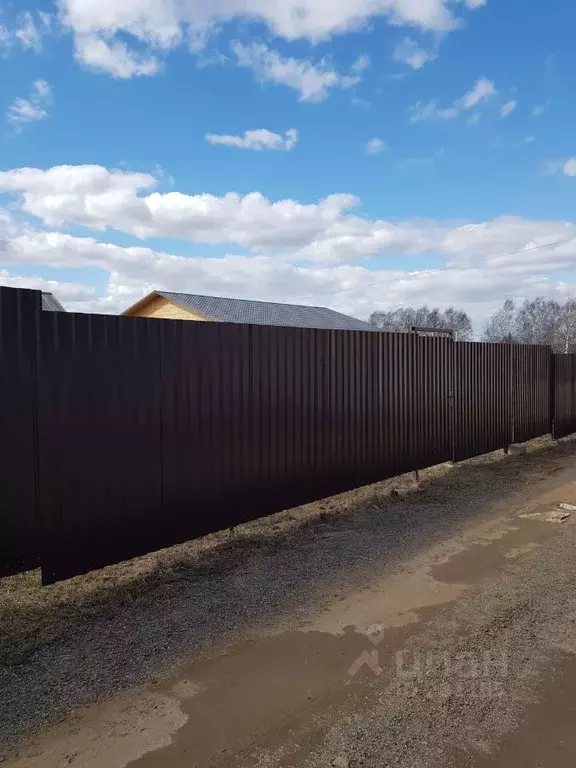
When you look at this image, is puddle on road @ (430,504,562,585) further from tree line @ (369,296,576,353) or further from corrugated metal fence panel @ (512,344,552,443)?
tree line @ (369,296,576,353)

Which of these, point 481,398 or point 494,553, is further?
point 481,398

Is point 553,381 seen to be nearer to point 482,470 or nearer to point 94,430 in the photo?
point 482,470

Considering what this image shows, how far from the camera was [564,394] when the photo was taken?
10.8 m

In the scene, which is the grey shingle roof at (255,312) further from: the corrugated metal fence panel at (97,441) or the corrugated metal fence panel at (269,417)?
the corrugated metal fence panel at (97,441)

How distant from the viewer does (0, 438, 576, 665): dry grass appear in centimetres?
299

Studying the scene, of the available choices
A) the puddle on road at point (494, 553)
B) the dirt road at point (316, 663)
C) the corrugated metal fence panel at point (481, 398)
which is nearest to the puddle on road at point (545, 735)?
the dirt road at point (316, 663)

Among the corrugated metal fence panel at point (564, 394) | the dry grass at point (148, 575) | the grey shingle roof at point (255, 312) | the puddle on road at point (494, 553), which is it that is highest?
the grey shingle roof at point (255, 312)

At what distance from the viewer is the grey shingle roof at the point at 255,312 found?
74.4ft

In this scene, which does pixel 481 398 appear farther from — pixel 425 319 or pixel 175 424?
pixel 425 319

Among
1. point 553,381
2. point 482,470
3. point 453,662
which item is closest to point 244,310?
point 553,381

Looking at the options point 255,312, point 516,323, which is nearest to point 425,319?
point 516,323

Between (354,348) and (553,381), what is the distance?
21.8 feet

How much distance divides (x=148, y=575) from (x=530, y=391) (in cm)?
814

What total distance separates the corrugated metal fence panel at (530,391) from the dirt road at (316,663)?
4.96 metres
